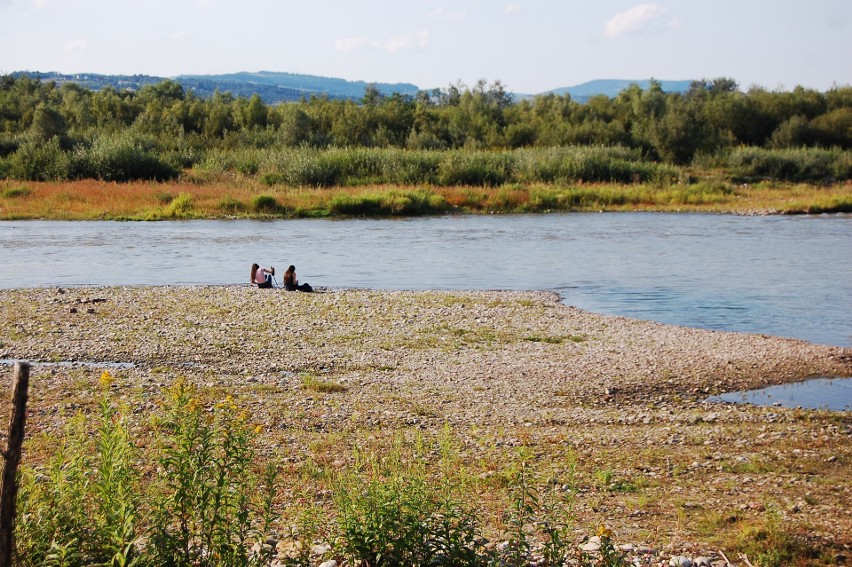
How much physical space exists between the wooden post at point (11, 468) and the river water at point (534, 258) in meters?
16.5

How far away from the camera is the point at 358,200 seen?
45688 mm

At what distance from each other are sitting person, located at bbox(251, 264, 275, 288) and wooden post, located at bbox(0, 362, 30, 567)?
18717 millimetres

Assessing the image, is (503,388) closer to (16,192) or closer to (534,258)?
(534,258)

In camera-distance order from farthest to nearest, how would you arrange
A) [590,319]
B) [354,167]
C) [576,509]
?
[354,167] → [590,319] → [576,509]

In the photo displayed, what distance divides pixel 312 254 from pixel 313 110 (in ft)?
164

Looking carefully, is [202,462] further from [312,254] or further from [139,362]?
[312,254]

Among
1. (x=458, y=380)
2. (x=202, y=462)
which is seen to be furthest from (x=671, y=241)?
(x=202, y=462)

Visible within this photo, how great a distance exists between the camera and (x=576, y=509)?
863 cm

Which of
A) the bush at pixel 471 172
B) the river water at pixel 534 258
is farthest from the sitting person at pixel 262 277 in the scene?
the bush at pixel 471 172

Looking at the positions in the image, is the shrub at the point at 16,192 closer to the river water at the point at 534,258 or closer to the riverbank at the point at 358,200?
the riverbank at the point at 358,200

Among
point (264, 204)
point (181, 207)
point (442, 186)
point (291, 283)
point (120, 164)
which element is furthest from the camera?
point (120, 164)

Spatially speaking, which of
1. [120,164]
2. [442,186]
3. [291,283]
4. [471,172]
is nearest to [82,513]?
[291,283]

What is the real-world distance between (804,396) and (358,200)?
33359 mm

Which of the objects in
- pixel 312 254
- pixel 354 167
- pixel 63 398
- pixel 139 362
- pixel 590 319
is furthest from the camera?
pixel 354 167
